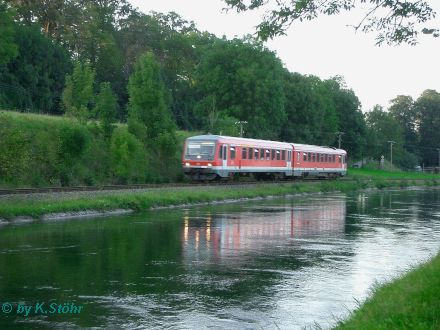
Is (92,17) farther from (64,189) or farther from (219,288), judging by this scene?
(219,288)

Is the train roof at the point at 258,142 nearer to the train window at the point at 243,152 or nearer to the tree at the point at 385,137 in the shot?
the train window at the point at 243,152

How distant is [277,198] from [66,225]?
2244 cm

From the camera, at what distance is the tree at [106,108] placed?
39438 millimetres

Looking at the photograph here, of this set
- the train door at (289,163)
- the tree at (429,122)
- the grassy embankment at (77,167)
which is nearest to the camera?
the grassy embankment at (77,167)

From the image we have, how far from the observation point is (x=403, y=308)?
30.2 ft

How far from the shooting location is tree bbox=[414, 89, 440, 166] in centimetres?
13412

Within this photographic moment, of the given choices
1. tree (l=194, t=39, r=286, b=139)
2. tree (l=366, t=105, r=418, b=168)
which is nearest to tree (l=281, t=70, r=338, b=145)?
tree (l=194, t=39, r=286, b=139)

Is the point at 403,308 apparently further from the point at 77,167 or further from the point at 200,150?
the point at 200,150

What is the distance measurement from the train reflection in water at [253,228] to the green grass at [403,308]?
6.61 m

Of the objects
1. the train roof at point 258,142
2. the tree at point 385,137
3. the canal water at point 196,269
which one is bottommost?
the canal water at point 196,269

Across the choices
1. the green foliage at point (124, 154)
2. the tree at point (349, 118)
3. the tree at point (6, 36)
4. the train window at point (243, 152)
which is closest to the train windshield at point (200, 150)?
the green foliage at point (124, 154)

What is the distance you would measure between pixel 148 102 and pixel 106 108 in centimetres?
383

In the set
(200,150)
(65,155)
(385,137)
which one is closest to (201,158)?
(200,150)

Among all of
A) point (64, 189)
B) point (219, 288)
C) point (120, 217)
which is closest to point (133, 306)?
point (219, 288)
